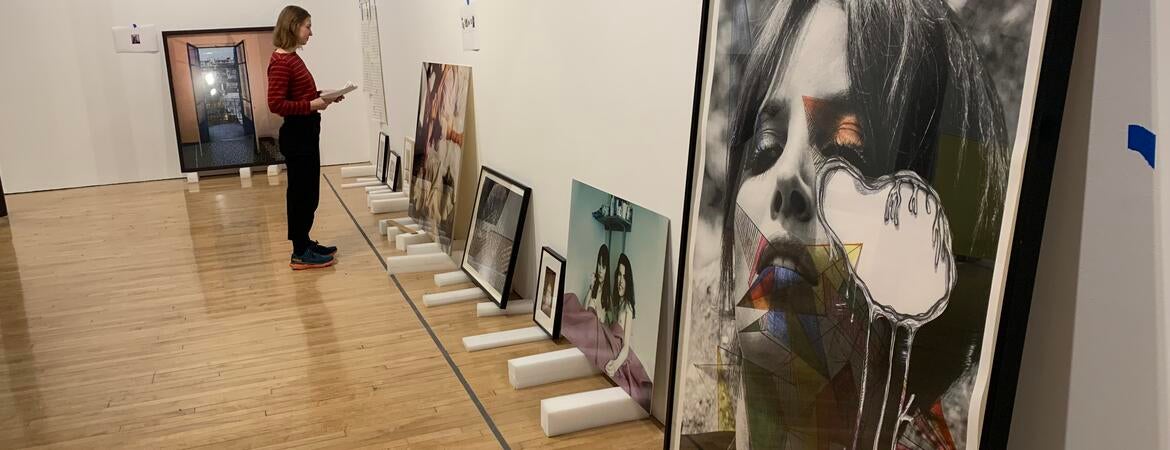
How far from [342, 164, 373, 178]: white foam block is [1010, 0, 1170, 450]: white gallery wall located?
25.0 ft

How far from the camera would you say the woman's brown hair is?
5023mm

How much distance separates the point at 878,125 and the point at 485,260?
10.2ft

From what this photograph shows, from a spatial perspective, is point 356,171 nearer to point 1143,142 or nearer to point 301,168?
point 301,168

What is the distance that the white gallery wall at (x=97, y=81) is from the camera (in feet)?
27.2

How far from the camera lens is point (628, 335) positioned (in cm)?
317

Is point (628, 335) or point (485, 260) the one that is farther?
point (485, 260)

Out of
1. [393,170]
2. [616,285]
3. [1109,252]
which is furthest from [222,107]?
[1109,252]

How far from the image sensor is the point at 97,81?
857 centimetres

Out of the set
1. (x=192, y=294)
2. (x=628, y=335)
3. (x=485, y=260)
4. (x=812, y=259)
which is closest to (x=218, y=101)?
(x=192, y=294)

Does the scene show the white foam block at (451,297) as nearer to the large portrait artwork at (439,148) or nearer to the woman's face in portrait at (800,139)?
the large portrait artwork at (439,148)

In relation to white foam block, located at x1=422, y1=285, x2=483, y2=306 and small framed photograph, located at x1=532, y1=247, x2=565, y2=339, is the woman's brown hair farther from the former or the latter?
small framed photograph, located at x1=532, y1=247, x2=565, y2=339

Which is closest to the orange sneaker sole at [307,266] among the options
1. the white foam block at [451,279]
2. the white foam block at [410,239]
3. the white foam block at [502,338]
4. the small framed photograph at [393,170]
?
the white foam block at [410,239]

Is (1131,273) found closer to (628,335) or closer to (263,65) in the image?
(628,335)

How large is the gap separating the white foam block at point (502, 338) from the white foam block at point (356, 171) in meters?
4.96
